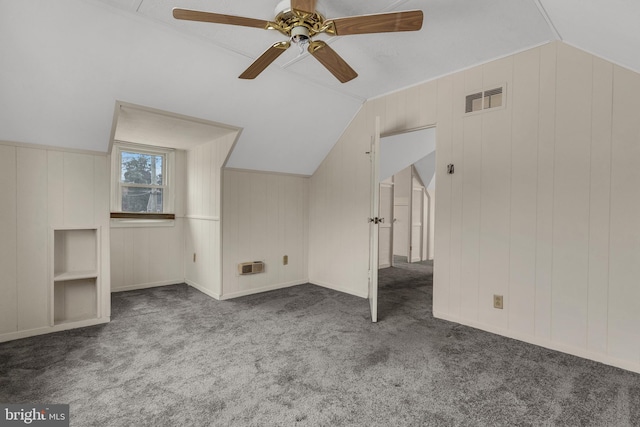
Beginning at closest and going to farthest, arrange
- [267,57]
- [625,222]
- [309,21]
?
[309,21], [267,57], [625,222]

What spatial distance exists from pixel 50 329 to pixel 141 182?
7.12ft

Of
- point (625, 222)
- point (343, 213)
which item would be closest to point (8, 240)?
point (343, 213)

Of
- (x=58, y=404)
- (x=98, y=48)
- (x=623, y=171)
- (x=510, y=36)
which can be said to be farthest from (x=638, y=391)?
(x=98, y=48)

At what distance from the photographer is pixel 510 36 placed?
8.01ft

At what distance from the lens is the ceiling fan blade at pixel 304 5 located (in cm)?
159

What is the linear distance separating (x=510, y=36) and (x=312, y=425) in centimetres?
300

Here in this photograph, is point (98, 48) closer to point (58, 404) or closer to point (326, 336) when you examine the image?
point (58, 404)

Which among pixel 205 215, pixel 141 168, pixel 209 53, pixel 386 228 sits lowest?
pixel 386 228

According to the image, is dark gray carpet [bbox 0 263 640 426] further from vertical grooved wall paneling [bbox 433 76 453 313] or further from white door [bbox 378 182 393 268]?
white door [bbox 378 182 393 268]

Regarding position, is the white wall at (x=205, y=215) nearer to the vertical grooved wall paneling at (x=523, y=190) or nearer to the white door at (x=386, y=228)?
the vertical grooved wall paneling at (x=523, y=190)

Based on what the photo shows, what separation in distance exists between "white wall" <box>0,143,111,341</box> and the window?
1.25m

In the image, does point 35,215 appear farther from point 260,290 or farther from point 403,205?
point 403,205

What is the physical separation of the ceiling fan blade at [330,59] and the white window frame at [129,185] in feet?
10.6

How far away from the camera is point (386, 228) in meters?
6.03
